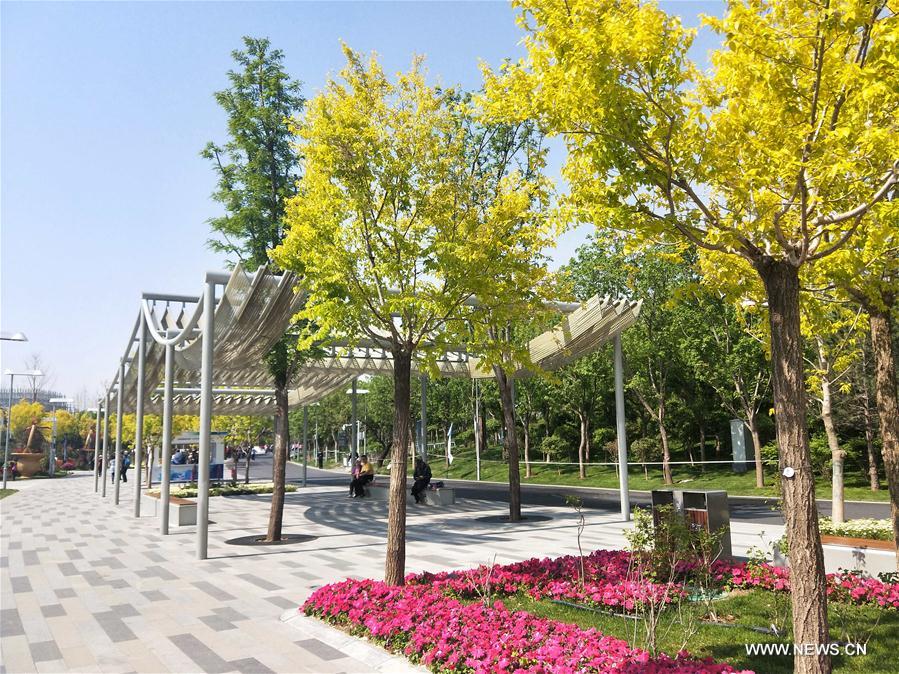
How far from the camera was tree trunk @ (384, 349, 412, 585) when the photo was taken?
27.0ft

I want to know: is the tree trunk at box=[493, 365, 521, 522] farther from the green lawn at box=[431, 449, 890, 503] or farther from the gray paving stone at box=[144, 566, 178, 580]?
the gray paving stone at box=[144, 566, 178, 580]

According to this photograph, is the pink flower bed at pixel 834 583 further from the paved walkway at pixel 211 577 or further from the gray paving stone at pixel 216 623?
the gray paving stone at pixel 216 623

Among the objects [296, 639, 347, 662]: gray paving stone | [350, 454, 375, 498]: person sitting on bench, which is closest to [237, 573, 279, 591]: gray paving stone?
[296, 639, 347, 662]: gray paving stone

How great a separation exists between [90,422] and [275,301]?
244ft

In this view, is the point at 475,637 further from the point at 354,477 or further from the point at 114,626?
the point at 354,477

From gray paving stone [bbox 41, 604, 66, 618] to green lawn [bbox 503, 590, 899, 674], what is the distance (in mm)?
5867

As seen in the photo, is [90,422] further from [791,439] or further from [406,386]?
[791,439]

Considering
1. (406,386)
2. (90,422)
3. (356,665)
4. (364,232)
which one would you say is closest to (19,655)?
(356,665)

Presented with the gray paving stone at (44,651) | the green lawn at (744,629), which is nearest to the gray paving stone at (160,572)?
the gray paving stone at (44,651)

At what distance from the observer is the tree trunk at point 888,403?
705 centimetres

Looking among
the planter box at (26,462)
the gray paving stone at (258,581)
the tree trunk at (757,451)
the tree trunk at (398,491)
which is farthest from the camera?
the planter box at (26,462)

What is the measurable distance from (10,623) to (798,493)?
895cm

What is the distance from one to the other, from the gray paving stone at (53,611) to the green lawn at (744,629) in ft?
19.2

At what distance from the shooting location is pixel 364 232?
8.80 meters
